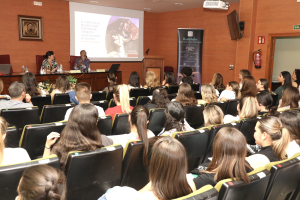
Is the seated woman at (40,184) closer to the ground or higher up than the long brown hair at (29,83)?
closer to the ground

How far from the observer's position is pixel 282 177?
1604mm

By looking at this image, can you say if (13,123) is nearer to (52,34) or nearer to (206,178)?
(206,178)

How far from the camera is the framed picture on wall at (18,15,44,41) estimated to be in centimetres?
796

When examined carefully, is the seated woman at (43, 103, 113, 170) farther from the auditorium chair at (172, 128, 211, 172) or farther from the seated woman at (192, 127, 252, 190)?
the seated woman at (192, 127, 252, 190)

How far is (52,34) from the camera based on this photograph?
339 inches

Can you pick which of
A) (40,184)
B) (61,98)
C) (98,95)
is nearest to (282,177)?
(40,184)

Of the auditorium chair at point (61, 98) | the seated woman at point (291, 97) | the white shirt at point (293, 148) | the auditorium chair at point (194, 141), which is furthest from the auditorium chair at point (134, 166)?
the seated woman at point (291, 97)

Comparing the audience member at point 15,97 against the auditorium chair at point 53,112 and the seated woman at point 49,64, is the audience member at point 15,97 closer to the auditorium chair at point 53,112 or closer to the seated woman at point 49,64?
the auditorium chair at point 53,112

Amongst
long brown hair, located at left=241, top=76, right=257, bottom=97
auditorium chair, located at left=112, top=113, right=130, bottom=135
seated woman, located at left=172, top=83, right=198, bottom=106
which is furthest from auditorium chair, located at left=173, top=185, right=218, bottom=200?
long brown hair, located at left=241, top=76, right=257, bottom=97

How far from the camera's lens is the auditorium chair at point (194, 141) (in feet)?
7.35

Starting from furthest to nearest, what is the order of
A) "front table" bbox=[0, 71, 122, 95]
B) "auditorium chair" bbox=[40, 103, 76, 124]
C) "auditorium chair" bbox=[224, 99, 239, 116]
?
"front table" bbox=[0, 71, 122, 95] → "auditorium chair" bbox=[224, 99, 239, 116] → "auditorium chair" bbox=[40, 103, 76, 124]

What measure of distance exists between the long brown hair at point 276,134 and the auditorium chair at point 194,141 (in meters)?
0.49

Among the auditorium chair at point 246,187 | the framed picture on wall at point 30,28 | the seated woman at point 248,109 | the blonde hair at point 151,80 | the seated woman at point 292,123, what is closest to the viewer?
the auditorium chair at point 246,187

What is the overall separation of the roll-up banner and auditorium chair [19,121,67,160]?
7901 mm
